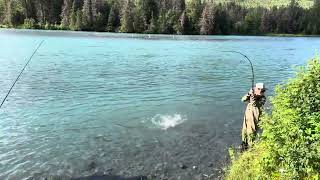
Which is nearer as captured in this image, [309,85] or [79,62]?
[309,85]

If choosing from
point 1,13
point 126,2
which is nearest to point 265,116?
point 126,2

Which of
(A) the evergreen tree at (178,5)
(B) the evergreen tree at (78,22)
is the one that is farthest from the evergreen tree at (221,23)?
(B) the evergreen tree at (78,22)

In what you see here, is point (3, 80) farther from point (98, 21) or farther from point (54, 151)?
point (98, 21)

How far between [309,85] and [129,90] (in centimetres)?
1876

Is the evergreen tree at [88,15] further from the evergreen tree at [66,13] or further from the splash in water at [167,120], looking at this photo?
the splash in water at [167,120]

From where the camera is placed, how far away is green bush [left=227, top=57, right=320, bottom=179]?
25.9 ft

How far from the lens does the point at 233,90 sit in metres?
28.0

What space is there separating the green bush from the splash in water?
8.44 metres

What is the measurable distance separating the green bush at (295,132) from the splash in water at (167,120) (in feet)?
27.7

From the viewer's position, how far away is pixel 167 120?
1880 centimetres

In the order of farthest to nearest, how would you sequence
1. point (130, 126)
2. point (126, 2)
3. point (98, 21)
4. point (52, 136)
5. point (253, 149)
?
point (126, 2), point (98, 21), point (130, 126), point (52, 136), point (253, 149)

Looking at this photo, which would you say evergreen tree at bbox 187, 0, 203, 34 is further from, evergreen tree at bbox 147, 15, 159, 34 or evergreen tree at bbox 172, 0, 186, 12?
evergreen tree at bbox 147, 15, 159, 34

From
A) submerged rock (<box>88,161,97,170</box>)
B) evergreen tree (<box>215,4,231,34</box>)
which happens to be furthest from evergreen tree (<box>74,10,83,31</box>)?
submerged rock (<box>88,161,97,170</box>)

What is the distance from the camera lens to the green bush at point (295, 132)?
7898mm
